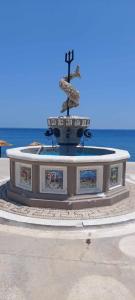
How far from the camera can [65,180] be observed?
8789mm

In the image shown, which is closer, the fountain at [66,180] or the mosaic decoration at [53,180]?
the fountain at [66,180]

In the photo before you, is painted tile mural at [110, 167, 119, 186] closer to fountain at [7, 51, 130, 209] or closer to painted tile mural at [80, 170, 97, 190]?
fountain at [7, 51, 130, 209]

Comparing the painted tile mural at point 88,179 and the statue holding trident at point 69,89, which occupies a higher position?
the statue holding trident at point 69,89

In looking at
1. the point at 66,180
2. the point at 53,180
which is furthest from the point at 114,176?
the point at 53,180

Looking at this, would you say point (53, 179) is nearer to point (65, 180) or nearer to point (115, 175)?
point (65, 180)

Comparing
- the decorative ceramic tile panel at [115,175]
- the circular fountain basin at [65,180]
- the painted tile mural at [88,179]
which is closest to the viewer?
the circular fountain basin at [65,180]

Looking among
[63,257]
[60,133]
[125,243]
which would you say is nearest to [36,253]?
[63,257]

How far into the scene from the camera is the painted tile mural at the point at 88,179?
8.89m

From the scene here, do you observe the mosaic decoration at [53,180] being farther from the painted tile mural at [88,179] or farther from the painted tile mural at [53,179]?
the painted tile mural at [88,179]

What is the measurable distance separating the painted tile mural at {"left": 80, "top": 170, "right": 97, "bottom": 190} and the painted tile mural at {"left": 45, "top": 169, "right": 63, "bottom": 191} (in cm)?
69

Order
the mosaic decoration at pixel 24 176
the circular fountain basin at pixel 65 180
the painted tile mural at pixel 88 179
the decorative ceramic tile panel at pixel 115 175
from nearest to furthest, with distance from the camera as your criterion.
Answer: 1. the circular fountain basin at pixel 65 180
2. the painted tile mural at pixel 88 179
3. the mosaic decoration at pixel 24 176
4. the decorative ceramic tile panel at pixel 115 175

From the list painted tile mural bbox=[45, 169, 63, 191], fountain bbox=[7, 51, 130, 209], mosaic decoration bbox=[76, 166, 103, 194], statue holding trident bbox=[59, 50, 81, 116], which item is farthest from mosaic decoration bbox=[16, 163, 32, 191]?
statue holding trident bbox=[59, 50, 81, 116]

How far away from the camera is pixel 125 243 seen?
6512 mm

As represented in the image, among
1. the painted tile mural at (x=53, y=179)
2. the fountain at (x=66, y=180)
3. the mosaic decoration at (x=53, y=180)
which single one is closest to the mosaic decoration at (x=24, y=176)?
the fountain at (x=66, y=180)
